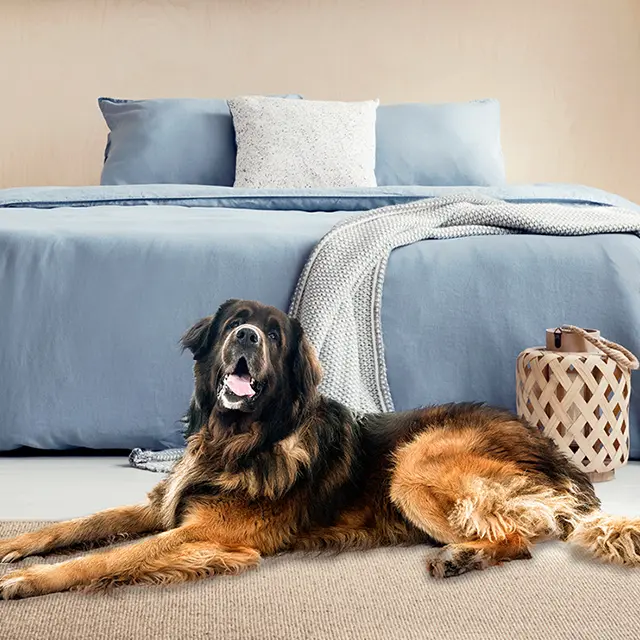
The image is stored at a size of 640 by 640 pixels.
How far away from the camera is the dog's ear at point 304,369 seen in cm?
153

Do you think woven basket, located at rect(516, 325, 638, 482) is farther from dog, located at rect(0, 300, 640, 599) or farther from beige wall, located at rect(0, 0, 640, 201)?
beige wall, located at rect(0, 0, 640, 201)

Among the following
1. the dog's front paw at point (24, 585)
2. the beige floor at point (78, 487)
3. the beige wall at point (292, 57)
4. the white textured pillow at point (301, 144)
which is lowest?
the beige floor at point (78, 487)

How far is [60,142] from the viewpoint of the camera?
15.1ft

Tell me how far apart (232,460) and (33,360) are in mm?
910

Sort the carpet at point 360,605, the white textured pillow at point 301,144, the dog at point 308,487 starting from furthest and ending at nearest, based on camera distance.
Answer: the white textured pillow at point 301,144
the dog at point 308,487
the carpet at point 360,605

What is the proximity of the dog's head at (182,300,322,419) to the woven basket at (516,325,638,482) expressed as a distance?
660 millimetres

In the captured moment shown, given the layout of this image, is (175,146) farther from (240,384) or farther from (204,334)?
(240,384)

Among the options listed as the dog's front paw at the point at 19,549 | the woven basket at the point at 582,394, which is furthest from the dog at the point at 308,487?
the woven basket at the point at 582,394

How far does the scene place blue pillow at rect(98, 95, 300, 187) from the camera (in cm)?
377

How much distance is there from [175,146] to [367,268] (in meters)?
1.85

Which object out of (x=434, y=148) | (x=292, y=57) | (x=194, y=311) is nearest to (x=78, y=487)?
(x=194, y=311)

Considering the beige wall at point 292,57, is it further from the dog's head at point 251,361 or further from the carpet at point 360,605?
the carpet at point 360,605

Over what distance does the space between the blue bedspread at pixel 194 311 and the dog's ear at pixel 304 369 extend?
651 mm

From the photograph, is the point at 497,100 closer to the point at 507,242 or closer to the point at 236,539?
the point at 507,242
